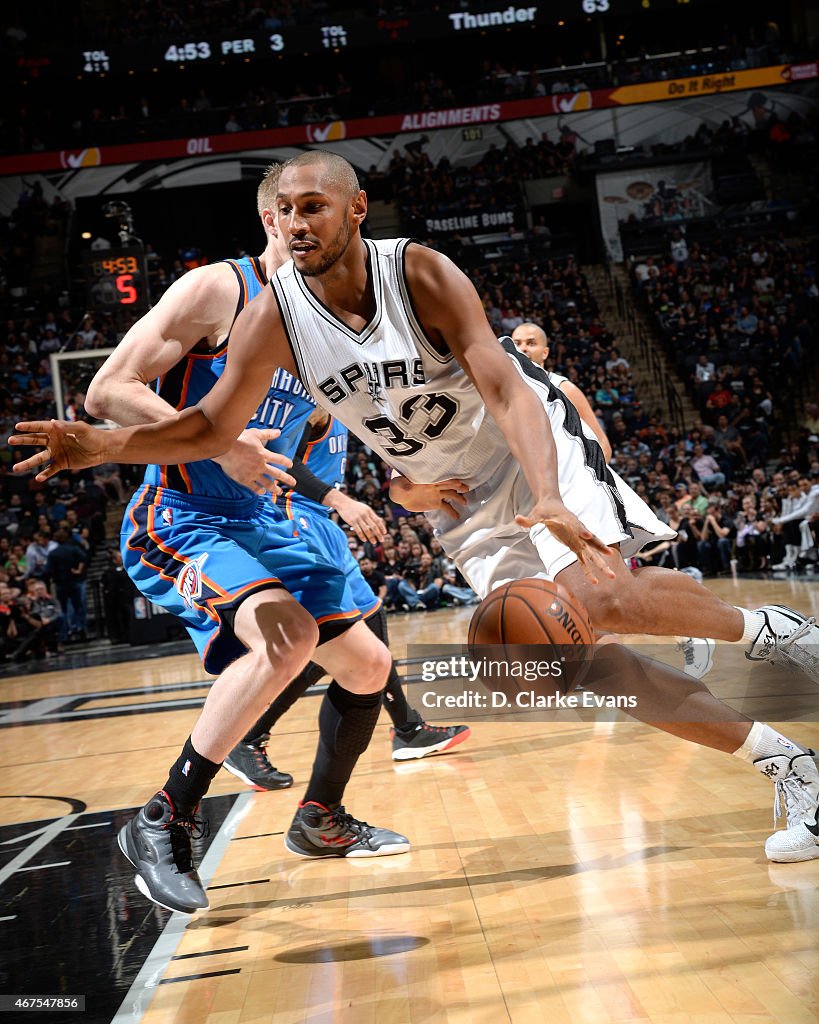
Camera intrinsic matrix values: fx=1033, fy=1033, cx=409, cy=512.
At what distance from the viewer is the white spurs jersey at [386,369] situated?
272 cm

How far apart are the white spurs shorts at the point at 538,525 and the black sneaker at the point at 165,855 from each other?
110 cm

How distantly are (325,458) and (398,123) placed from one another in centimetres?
2176

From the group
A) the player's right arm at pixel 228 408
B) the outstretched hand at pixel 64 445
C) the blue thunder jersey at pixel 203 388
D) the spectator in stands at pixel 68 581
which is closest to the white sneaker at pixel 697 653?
the blue thunder jersey at pixel 203 388

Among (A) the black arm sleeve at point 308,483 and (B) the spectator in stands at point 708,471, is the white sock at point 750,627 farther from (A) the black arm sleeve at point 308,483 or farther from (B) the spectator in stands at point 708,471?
(B) the spectator in stands at point 708,471

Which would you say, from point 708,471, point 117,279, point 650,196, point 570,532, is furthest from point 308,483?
point 650,196

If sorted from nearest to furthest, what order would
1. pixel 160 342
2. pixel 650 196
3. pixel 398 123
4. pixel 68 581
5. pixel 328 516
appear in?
pixel 160 342
pixel 328 516
pixel 68 581
pixel 398 123
pixel 650 196

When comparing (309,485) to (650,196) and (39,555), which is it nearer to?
(39,555)

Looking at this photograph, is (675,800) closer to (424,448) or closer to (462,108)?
(424,448)

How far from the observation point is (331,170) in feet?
8.79

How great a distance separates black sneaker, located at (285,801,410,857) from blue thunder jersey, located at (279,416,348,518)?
1.13 m

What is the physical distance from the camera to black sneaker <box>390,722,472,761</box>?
16.0 feet

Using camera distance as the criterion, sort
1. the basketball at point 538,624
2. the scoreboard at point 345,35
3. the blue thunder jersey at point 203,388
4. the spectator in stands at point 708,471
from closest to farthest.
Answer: the basketball at point 538,624
the blue thunder jersey at point 203,388
the spectator in stands at point 708,471
the scoreboard at point 345,35

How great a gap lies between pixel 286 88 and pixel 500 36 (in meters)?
5.71

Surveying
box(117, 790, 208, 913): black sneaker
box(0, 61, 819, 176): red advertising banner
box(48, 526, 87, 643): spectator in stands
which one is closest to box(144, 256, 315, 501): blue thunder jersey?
box(117, 790, 208, 913): black sneaker
